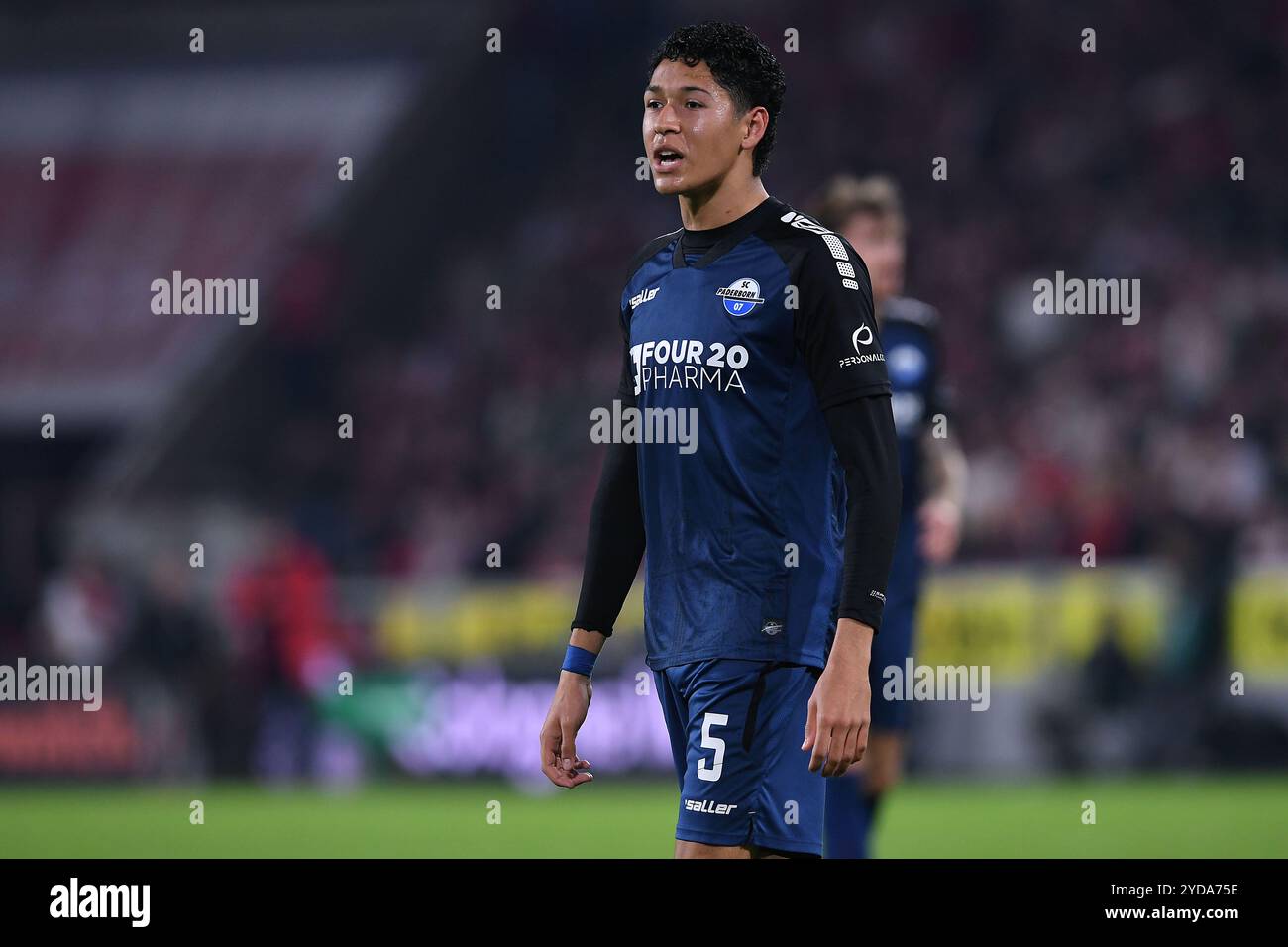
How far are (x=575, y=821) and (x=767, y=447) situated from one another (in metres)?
7.34

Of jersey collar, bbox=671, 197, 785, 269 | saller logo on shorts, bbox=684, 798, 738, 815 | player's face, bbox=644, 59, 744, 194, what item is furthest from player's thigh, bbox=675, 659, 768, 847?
player's face, bbox=644, 59, 744, 194

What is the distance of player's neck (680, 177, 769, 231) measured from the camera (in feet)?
13.8

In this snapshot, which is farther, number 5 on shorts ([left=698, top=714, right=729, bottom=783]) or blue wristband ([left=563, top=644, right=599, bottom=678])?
blue wristband ([left=563, top=644, right=599, bottom=678])

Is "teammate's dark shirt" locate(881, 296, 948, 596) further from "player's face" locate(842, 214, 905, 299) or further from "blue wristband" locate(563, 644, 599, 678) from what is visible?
"blue wristband" locate(563, 644, 599, 678)

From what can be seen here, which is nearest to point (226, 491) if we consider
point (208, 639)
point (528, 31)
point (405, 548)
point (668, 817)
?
point (405, 548)

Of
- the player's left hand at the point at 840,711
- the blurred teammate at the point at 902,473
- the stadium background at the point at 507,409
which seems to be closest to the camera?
the player's left hand at the point at 840,711

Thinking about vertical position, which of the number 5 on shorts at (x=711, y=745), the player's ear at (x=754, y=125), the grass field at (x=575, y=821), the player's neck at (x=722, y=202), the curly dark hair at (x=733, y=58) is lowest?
the grass field at (x=575, y=821)

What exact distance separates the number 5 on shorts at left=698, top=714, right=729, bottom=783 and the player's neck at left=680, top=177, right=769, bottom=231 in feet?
3.58

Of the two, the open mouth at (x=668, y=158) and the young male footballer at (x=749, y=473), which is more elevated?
the open mouth at (x=668, y=158)

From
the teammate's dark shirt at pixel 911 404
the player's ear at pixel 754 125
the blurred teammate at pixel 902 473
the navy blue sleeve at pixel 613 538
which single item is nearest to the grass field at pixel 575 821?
the blurred teammate at pixel 902 473

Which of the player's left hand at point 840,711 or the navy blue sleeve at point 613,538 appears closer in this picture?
the player's left hand at point 840,711

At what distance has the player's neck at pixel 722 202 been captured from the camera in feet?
13.8

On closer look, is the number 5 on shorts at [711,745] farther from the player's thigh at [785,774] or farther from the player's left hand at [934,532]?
the player's left hand at [934,532]

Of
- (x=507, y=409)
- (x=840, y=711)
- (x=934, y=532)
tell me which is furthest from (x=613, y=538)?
(x=507, y=409)
